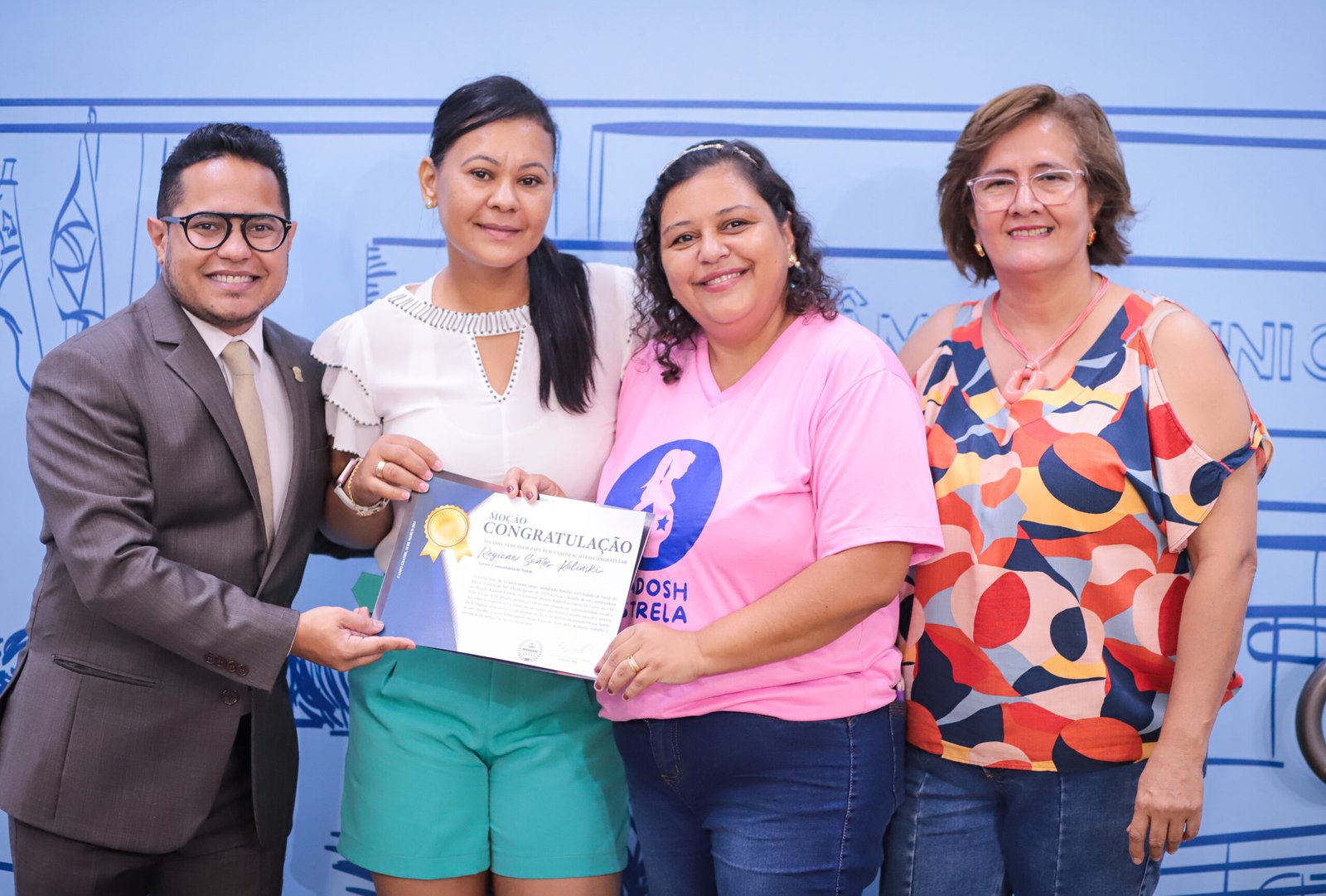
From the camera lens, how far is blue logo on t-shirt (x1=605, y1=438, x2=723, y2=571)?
174cm

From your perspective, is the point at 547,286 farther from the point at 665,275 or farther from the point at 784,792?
the point at 784,792

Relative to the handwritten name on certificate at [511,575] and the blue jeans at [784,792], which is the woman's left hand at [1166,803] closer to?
the blue jeans at [784,792]

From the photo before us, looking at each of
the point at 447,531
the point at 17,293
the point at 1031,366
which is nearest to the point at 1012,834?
the point at 1031,366

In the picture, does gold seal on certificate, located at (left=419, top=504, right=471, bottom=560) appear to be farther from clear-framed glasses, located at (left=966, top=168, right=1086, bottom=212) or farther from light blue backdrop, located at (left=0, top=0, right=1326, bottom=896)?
clear-framed glasses, located at (left=966, top=168, right=1086, bottom=212)

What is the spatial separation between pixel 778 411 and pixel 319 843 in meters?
1.73

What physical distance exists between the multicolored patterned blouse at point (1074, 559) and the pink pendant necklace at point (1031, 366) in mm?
19

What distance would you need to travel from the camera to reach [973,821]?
5.92 feet

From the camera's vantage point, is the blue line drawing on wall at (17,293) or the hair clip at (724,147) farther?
the blue line drawing on wall at (17,293)

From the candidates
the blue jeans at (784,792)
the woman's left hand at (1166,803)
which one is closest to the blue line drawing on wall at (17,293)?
the blue jeans at (784,792)

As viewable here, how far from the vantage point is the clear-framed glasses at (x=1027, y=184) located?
5.99 ft

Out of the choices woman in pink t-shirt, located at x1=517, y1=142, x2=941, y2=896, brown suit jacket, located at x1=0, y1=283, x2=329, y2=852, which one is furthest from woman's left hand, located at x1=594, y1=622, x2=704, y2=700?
brown suit jacket, located at x1=0, y1=283, x2=329, y2=852

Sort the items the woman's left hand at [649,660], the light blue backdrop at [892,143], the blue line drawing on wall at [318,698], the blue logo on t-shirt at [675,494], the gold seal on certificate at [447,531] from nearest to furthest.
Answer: the woman's left hand at [649,660], the blue logo on t-shirt at [675,494], the gold seal on certificate at [447,531], the light blue backdrop at [892,143], the blue line drawing on wall at [318,698]

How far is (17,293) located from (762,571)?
7.06 ft

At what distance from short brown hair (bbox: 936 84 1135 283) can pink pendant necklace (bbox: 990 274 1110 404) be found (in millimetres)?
122
